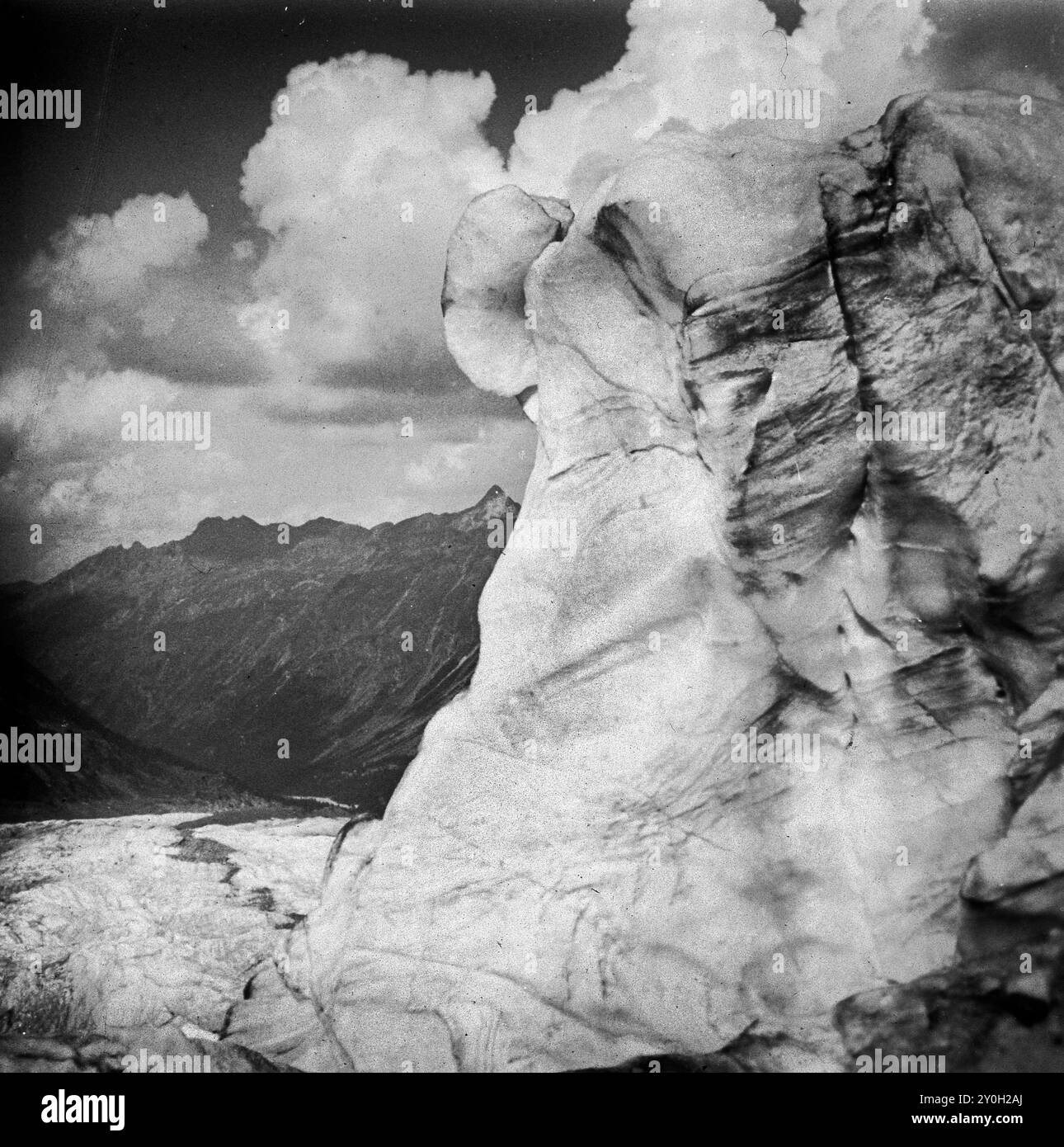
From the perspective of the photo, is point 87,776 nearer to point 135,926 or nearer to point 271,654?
point 271,654

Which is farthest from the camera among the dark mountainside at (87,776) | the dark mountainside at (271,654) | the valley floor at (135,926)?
the dark mountainside at (271,654)

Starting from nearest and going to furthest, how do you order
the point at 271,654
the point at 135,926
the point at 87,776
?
the point at 135,926
the point at 87,776
the point at 271,654

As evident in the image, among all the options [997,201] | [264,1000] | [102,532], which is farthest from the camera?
[102,532]

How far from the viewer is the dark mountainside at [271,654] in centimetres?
811

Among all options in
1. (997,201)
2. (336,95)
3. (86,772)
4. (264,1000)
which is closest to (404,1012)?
(264,1000)

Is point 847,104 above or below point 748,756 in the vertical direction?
above

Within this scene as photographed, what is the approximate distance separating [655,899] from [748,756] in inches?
32.0

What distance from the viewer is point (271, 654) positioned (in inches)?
326

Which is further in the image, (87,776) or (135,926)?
(87,776)

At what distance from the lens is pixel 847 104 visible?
6293 mm

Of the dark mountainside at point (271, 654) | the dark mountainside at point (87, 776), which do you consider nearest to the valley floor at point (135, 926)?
the dark mountainside at point (87, 776)

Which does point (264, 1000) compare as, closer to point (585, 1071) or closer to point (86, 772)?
point (585, 1071)

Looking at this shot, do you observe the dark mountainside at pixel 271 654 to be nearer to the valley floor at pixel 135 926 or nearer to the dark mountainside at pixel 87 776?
the dark mountainside at pixel 87 776

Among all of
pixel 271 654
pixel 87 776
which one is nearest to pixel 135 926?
pixel 87 776
